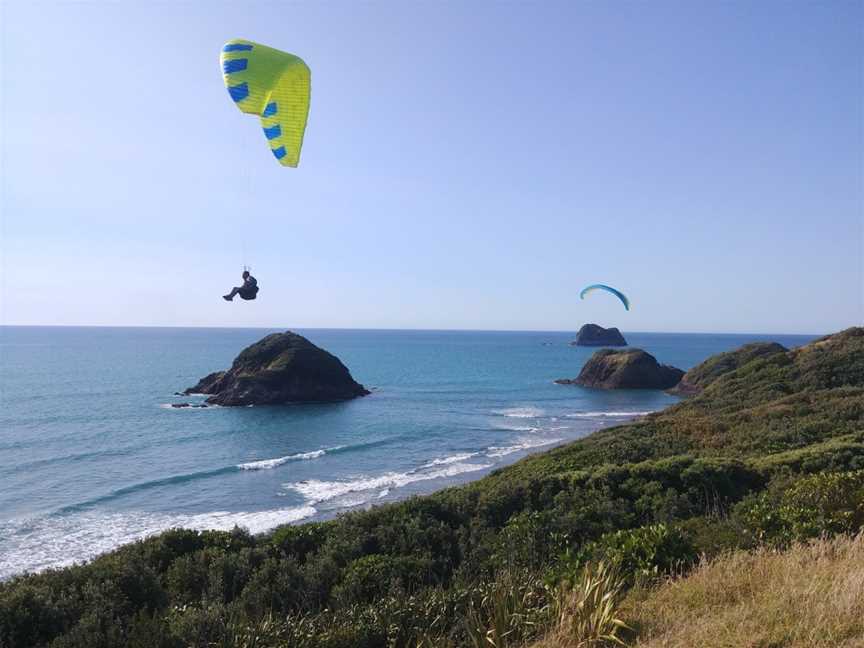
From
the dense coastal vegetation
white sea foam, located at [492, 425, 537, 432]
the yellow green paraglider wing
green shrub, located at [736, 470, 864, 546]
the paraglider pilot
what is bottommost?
white sea foam, located at [492, 425, 537, 432]

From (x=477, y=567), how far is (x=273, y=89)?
41.7ft

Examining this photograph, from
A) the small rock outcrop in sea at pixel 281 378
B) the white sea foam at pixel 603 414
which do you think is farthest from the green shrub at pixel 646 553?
the small rock outcrop in sea at pixel 281 378

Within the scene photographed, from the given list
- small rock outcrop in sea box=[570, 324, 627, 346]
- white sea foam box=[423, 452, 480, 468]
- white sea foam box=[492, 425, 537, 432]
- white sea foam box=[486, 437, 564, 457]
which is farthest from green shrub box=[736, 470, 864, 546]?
small rock outcrop in sea box=[570, 324, 627, 346]

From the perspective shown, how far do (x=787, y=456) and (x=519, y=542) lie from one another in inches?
391

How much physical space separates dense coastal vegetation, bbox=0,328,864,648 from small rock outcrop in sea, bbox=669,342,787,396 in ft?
167

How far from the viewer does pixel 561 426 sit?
1823 inches

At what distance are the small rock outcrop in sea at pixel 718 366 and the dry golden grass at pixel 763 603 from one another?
193 ft

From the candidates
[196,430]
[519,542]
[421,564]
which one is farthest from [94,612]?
[196,430]

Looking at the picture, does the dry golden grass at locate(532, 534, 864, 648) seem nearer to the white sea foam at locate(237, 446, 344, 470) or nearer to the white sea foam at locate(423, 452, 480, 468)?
the white sea foam at locate(423, 452, 480, 468)

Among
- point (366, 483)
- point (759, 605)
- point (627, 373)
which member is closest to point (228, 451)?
point (366, 483)

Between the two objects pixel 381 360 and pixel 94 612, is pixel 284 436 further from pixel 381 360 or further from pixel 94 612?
pixel 381 360

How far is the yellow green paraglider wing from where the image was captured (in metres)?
15.3

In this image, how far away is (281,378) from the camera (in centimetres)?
6078

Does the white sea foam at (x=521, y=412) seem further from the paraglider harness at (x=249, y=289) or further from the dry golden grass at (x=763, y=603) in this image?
the dry golden grass at (x=763, y=603)
